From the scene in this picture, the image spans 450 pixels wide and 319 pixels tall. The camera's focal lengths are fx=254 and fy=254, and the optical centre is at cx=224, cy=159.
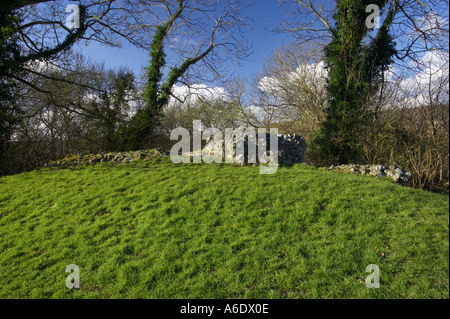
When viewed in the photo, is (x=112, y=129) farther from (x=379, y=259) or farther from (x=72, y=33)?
(x=379, y=259)

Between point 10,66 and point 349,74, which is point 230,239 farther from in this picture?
point 10,66

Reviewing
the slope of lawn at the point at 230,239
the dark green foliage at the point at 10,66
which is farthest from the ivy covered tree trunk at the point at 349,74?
the dark green foliage at the point at 10,66

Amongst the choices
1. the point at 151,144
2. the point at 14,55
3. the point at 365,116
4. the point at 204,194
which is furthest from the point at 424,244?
the point at 14,55

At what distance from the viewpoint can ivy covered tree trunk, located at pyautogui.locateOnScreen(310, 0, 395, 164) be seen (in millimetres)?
9883

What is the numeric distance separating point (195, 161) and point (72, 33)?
29.4ft

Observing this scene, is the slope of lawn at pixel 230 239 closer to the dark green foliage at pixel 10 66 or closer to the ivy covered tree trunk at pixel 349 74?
the ivy covered tree trunk at pixel 349 74

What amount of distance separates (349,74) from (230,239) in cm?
885

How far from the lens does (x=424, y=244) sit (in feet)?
12.1

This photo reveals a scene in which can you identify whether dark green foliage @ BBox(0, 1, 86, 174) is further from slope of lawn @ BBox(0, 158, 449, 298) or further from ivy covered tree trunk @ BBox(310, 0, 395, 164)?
ivy covered tree trunk @ BBox(310, 0, 395, 164)

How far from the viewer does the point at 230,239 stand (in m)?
4.28

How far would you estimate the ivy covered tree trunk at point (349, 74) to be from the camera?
9883 mm

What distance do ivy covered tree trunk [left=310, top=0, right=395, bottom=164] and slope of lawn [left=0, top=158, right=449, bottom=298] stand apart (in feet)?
13.1

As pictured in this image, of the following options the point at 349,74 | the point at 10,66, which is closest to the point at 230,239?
the point at 349,74

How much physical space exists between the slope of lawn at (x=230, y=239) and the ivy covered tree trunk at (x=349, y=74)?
3.98 metres
